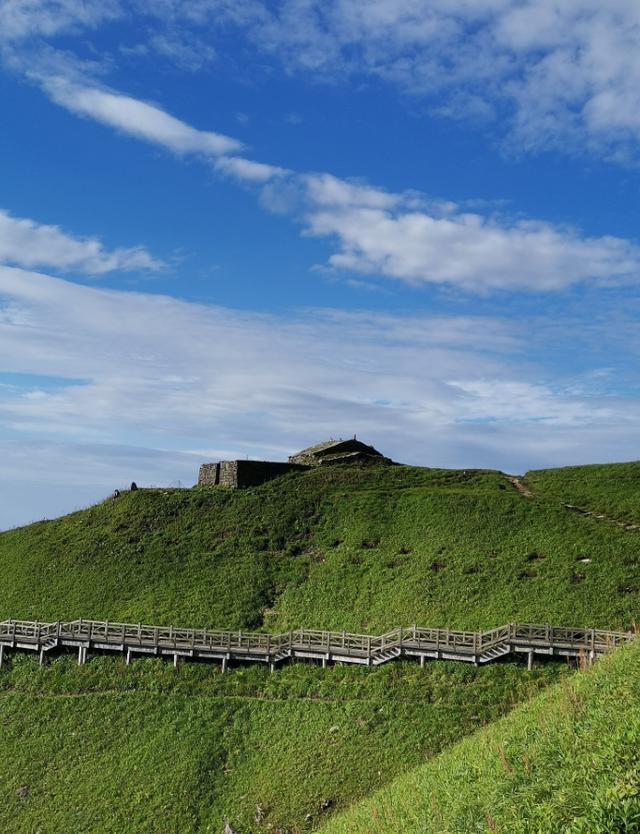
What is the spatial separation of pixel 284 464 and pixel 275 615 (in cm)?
2808

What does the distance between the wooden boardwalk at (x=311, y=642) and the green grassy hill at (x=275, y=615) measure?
0.90 meters

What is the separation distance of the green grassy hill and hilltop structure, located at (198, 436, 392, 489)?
268 cm

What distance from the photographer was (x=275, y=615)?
48.6m

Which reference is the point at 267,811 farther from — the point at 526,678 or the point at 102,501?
the point at 102,501

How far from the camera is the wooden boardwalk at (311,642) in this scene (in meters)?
37.5

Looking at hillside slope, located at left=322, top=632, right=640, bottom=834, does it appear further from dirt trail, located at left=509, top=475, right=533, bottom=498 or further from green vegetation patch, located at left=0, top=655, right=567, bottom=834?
dirt trail, located at left=509, top=475, right=533, bottom=498

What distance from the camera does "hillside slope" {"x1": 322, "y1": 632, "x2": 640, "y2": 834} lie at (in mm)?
14500

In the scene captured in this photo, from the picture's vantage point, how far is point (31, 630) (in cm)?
4769

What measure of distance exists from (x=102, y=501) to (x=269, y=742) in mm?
44061

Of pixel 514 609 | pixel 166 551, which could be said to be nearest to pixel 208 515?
pixel 166 551

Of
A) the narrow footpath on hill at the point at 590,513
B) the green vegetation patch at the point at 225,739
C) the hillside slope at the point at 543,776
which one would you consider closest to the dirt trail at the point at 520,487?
the narrow footpath on hill at the point at 590,513

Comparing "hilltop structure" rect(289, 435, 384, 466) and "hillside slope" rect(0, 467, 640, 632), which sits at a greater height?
"hilltop structure" rect(289, 435, 384, 466)

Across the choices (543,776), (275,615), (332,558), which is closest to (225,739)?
(275,615)

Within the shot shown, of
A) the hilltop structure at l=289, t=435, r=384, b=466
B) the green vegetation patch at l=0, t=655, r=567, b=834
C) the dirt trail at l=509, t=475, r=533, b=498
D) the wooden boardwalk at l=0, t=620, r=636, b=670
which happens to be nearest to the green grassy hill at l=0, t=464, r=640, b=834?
the green vegetation patch at l=0, t=655, r=567, b=834
